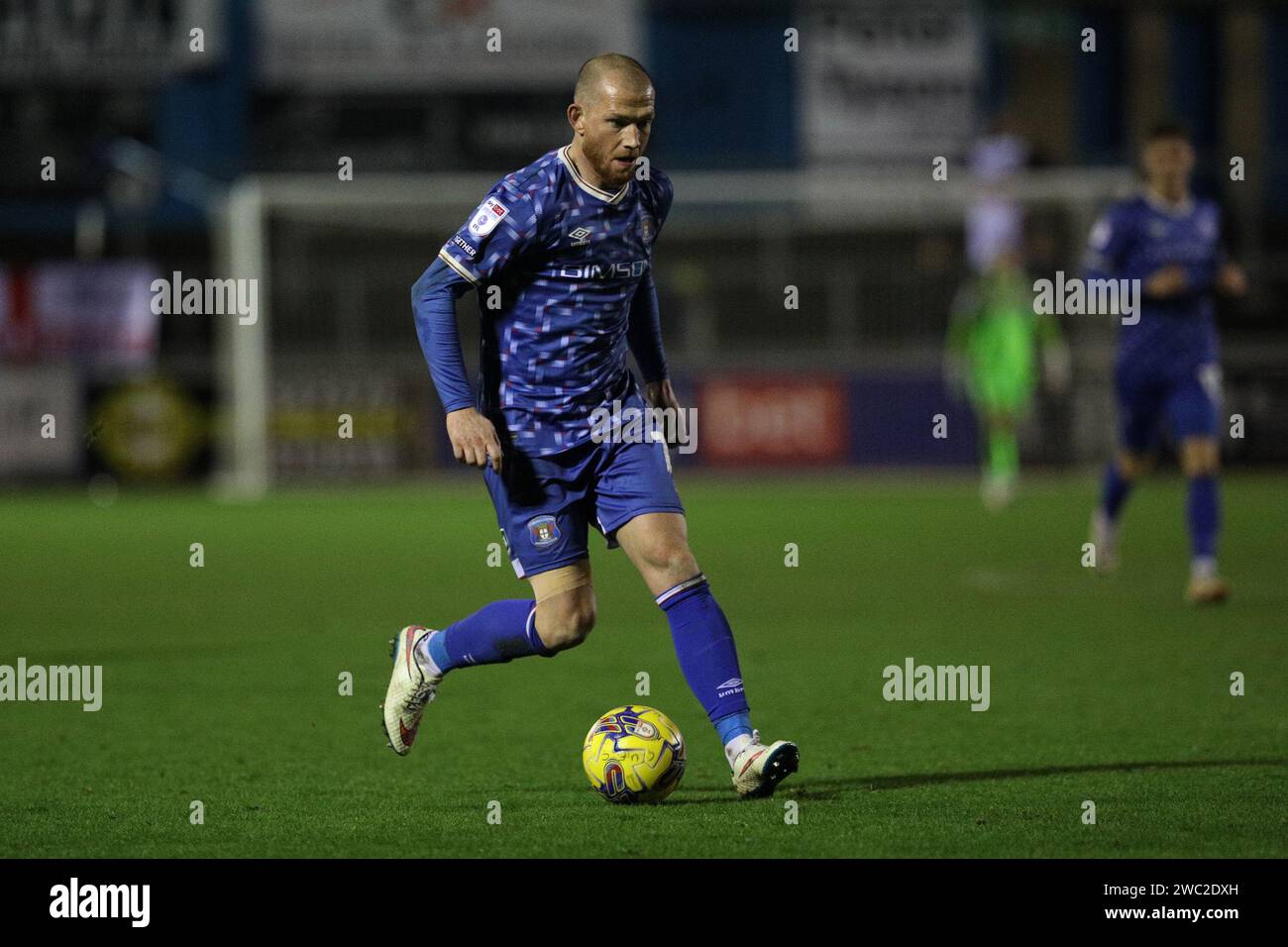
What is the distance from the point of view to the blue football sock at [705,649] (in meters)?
5.61

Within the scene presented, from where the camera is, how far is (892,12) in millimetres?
26859

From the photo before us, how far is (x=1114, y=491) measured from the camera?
11250 mm

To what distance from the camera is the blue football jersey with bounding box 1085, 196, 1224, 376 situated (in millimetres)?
10586

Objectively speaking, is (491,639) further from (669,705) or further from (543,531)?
(669,705)

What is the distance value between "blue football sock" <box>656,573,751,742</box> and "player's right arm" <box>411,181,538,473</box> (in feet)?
1.97

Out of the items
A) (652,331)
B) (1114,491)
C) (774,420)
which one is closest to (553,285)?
(652,331)

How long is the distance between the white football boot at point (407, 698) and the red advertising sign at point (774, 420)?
14.9 meters

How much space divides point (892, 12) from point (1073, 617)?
18103 mm

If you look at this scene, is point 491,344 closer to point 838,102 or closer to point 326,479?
point 326,479

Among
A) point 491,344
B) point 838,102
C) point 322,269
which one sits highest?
point 838,102

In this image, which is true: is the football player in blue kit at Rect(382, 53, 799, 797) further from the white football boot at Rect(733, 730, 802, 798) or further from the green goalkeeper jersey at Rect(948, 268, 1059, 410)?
the green goalkeeper jersey at Rect(948, 268, 1059, 410)
